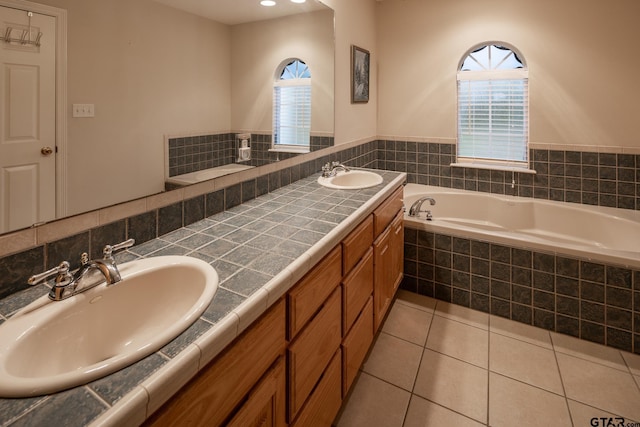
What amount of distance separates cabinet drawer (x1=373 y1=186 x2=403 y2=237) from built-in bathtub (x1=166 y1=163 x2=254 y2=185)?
734 mm

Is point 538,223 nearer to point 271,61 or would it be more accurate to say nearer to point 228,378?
point 271,61

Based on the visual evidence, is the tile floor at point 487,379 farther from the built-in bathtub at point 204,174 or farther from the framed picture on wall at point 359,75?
the framed picture on wall at point 359,75

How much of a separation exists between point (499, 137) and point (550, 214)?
808 millimetres

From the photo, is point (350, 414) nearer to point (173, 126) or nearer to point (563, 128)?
point (173, 126)

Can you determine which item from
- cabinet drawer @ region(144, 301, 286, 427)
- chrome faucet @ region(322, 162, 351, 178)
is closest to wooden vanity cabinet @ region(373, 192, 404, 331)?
chrome faucet @ region(322, 162, 351, 178)

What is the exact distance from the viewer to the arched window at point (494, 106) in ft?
9.99

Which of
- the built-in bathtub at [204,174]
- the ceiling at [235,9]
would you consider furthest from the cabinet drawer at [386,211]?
the ceiling at [235,9]

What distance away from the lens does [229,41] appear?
1.56 m

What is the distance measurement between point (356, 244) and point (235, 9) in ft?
3.96

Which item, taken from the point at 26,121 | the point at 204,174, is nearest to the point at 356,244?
the point at 204,174

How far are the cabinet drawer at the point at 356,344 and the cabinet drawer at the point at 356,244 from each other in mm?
309

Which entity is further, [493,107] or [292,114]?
[493,107]

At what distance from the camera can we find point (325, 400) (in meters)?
1.34

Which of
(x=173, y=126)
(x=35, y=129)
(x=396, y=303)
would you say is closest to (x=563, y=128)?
(x=396, y=303)
